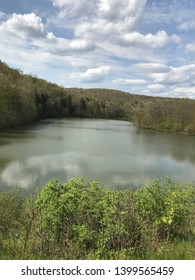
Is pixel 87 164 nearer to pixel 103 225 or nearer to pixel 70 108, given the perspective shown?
pixel 103 225

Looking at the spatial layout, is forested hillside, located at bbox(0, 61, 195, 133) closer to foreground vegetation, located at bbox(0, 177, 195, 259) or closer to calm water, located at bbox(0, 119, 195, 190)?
calm water, located at bbox(0, 119, 195, 190)

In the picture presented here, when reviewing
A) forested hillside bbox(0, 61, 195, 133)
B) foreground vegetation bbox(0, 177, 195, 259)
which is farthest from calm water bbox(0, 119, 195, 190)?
forested hillside bbox(0, 61, 195, 133)

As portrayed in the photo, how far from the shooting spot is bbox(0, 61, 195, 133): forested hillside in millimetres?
47281

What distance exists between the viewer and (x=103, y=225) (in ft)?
17.8

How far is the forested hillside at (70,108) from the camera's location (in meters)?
47.3

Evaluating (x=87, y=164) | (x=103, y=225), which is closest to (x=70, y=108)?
(x=87, y=164)

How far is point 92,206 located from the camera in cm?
593

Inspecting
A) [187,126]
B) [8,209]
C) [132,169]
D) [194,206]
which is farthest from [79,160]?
[187,126]

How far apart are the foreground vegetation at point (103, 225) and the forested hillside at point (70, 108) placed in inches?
1425

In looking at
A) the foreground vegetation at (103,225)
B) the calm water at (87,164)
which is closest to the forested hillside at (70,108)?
the calm water at (87,164)

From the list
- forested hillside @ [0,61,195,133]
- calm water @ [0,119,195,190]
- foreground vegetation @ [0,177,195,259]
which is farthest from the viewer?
forested hillside @ [0,61,195,133]

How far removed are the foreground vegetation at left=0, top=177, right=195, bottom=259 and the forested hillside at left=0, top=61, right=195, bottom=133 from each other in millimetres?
36194

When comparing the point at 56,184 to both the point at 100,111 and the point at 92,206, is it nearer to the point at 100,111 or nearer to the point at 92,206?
the point at 92,206

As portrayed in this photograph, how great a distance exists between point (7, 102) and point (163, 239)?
42609 mm
